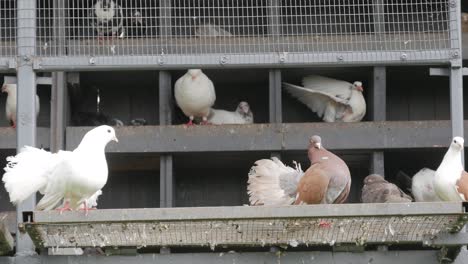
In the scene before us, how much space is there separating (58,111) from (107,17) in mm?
1626

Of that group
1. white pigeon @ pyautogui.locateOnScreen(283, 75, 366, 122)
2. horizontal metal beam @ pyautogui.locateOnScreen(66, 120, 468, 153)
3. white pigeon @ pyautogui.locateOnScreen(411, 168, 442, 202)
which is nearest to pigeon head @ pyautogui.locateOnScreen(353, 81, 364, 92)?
white pigeon @ pyautogui.locateOnScreen(283, 75, 366, 122)

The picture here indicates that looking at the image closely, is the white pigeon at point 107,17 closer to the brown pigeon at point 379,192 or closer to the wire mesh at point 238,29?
the wire mesh at point 238,29

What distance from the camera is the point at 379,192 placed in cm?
1242

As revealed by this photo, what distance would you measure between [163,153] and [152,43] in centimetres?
216

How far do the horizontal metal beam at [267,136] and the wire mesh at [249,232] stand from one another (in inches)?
169

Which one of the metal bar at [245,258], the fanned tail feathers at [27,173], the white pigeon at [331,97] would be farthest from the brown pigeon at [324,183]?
the white pigeon at [331,97]

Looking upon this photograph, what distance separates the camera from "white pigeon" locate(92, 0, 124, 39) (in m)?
12.4

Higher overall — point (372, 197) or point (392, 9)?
point (392, 9)

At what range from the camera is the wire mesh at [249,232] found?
8.88m

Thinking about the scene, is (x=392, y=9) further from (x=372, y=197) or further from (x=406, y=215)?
(x=406, y=215)

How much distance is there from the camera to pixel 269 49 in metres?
11.2

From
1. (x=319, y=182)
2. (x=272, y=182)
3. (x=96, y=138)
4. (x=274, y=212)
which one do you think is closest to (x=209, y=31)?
(x=272, y=182)

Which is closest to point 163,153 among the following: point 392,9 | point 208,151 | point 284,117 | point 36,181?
point 208,151

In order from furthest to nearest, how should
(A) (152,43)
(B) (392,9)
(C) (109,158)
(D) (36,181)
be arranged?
(C) (109,158)
(B) (392,9)
(A) (152,43)
(D) (36,181)
